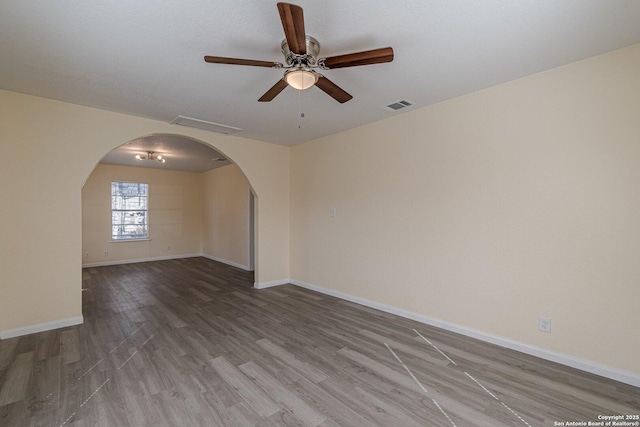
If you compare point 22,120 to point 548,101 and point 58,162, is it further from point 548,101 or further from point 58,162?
point 548,101

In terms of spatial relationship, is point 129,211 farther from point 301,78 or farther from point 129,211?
point 301,78

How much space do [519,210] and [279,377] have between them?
266cm

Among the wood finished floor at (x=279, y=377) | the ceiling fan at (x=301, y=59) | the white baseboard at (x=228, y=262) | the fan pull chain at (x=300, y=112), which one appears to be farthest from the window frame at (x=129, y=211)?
the ceiling fan at (x=301, y=59)

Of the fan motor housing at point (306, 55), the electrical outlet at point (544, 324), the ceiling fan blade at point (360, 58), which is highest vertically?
the fan motor housing at point (306, 55)

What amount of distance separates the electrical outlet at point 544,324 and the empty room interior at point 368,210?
0.05 ft

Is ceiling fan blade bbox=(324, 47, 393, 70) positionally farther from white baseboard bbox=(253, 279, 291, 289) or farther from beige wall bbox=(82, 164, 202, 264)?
beige wall bbox=(82, 164, 202, 264)

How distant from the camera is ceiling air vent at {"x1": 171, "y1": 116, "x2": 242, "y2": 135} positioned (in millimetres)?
3843

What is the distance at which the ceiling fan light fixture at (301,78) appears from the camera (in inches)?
79.6

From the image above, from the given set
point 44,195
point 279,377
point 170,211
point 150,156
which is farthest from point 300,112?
point 170,211

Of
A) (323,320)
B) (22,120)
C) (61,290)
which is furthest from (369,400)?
(22,120)

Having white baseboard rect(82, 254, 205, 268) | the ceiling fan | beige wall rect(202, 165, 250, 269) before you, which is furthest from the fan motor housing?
white baseboard rect(82, 254, 205, 268)

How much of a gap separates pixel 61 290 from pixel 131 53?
2.85 metres

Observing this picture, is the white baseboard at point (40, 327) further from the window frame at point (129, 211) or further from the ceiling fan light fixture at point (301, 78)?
the window frame at point (129, 211)

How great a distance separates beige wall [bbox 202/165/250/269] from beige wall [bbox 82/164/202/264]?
349 millimetres
